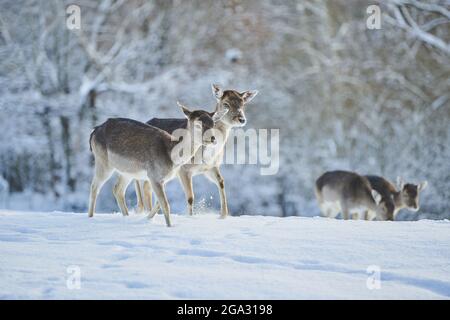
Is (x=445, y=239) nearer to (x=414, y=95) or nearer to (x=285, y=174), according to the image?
(x=285, y=174)

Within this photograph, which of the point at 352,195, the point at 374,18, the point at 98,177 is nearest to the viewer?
the point at 98,177

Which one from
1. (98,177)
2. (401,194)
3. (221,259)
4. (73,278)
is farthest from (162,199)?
(401,194)

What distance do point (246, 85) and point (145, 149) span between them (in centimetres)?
1608

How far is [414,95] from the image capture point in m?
25.3

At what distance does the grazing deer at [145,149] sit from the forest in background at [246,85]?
1299 cm

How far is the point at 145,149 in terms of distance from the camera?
30.6 ft

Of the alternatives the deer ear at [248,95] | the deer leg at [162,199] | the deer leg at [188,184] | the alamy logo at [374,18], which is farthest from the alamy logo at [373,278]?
the alamy logo at [374,18]

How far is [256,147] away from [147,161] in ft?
50.2

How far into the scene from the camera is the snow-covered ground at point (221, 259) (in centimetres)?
548

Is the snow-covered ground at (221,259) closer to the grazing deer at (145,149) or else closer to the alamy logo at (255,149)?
the grazing deer at (145,149)

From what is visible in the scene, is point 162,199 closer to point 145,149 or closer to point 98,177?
point 145,149

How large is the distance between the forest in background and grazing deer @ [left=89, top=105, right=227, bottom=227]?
1299 centimetres

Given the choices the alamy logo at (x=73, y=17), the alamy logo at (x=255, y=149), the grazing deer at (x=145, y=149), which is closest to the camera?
the grazing deer at (x=145, y=149)
